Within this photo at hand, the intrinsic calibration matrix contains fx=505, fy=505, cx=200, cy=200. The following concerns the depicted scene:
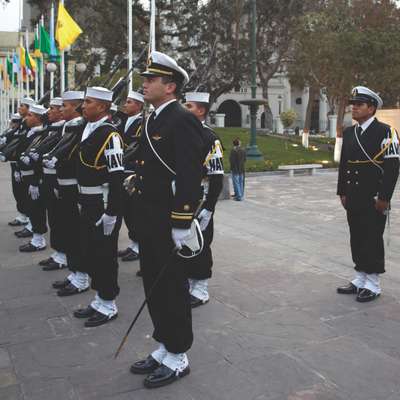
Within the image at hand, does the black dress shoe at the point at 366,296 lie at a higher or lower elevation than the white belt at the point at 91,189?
lower

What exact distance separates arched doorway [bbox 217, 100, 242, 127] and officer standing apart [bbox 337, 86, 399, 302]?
57.3 meters

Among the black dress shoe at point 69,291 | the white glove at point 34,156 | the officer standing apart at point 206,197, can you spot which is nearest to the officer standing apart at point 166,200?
the officer standing apart at point 206,197

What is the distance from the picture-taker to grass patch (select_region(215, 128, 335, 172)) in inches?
812

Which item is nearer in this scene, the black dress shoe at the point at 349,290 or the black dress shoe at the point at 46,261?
the black dress shoe at the point at 349,290

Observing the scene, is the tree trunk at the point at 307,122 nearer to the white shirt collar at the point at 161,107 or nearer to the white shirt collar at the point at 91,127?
the white shirt collar at the point at 91,127

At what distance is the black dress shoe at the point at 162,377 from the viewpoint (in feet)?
11.0

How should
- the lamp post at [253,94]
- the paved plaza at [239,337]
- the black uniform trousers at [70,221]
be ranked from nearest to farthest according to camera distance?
1. the paved plaza at [239,337]
2. the black uniform trousers at [70,221]
3. the lamp post at [253,94]

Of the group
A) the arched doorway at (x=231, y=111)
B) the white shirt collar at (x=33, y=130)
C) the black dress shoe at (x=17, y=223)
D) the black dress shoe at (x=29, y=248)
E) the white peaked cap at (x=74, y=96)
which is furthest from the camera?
the arched doorway at (x=231, y=111)

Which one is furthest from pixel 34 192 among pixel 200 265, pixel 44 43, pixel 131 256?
pixel 44 43

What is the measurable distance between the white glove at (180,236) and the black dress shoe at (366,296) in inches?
99.0

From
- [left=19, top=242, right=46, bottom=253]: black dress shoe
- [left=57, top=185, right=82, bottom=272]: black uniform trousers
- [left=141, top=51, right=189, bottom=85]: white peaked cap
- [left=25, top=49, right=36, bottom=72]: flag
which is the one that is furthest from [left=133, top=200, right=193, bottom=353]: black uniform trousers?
[left=25, top=49, right=36, bottom=72]: flag

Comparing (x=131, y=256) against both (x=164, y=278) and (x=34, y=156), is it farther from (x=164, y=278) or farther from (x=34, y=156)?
(x=164, y=278)

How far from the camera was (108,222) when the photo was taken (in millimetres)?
4367

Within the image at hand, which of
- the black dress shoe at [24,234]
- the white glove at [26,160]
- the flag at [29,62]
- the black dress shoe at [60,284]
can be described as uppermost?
the flag at [29,62]
